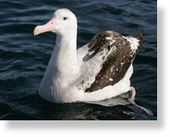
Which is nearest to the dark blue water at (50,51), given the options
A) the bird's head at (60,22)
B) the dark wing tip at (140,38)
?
the dark wing tip at (140,38)

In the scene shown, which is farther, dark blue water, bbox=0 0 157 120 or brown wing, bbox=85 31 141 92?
brown wing, bbox=85 31 141 92

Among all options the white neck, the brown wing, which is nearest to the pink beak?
the white neck

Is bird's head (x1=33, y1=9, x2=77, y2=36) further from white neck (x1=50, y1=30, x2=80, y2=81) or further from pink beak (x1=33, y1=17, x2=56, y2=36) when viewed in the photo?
white neck (x1=50, y1=30, x2=80, y2=81)

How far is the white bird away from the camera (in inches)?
225

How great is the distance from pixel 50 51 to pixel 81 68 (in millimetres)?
606

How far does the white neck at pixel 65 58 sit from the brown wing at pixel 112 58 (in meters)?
0.21

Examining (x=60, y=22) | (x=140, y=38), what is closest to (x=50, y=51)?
(x=140, y=38)

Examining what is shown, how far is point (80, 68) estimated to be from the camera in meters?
5.96

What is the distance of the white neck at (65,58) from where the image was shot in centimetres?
580

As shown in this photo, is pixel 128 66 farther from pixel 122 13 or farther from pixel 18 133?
pixel 18 133

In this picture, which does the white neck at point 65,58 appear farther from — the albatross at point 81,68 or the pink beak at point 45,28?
the pink beak at point 45,28

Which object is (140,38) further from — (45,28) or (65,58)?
(45,28)

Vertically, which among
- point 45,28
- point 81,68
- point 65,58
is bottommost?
point 81,68
